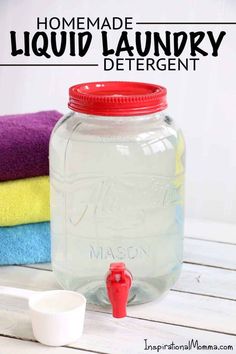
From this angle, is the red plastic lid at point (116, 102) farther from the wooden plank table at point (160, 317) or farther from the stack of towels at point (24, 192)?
the wooden plank table at point (160, 317)

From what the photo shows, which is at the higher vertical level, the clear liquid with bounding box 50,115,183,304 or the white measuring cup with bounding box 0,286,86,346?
the clear liquid with bounding box 50,115,183,304

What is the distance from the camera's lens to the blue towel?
0.95 metres

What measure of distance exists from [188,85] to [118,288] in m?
0.48

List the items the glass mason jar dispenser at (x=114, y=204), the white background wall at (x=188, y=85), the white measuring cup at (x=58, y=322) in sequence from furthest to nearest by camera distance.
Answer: the white background wall at (x=188, y=85) < the glass mason jar dispenser at (x=114, y=204) < the white measuring cup at (x=58, y=322)

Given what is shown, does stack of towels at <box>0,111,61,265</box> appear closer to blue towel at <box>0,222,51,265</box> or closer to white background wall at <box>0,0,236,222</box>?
blue towel at <box>0,222,51,265</box>

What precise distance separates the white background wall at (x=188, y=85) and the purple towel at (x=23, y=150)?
26 centimetres

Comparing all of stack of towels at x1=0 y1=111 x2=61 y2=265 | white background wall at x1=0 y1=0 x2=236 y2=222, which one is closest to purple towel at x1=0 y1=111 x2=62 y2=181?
stack of towels at x1=0 y1=111 x2=61 y2=265

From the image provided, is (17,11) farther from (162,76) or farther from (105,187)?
(105,187)

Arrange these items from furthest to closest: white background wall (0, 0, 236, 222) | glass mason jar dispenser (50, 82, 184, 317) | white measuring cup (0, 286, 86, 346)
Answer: white background wall (0, 0, 236, 222), glass mason jar dispenser (50, 82, 184, 317), white measuring cup (0, 286, 86, 346)

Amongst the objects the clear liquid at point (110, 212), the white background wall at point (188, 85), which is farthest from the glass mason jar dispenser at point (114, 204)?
the white background wall at point (188, 85)

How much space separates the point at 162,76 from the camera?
3.83 feet

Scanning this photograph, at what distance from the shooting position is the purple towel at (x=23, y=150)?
915 mm

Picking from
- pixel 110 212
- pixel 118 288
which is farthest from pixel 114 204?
pixel 118 288

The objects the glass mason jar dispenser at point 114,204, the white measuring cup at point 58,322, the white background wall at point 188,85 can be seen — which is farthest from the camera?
the white background wall at point 188,85
